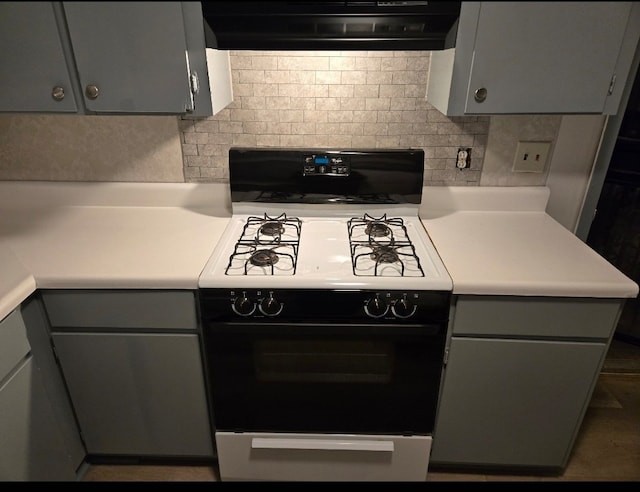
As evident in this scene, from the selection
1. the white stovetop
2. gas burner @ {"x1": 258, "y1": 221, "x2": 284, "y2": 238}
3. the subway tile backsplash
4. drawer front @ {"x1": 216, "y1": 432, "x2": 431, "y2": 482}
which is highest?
the subway tile backsplash

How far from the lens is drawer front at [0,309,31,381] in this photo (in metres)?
1.03

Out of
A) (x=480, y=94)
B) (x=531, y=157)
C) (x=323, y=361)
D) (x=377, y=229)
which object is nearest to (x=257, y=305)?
(x=323, y=361)

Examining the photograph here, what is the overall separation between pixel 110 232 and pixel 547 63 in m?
1.35

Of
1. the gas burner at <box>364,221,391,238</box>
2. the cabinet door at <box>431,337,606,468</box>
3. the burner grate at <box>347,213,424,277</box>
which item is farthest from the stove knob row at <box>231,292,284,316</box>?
the cabinet door at <box>431,337,606,468</box>

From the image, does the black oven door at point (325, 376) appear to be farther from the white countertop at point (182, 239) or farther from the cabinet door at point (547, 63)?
the cabinet door at point (547, 63)

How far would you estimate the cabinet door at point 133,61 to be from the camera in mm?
910

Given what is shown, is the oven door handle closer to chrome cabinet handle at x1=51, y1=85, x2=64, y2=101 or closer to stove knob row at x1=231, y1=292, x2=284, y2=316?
stove knob row at x1=231, y1=292, x2=284, y2=316

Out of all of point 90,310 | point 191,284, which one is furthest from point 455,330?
point 90,310

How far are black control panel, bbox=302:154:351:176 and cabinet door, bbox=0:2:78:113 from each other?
0.68m

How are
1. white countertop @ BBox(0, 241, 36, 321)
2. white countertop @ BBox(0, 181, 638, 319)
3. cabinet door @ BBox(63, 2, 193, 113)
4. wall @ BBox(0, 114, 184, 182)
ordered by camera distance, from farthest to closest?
1. wall @ BBox(0, 114, 184, 182)
2. white countertop @ BBox(0, 181, 638, 319)
3. white countertop @ BBox(0, 241, 36, 321)
4. cabinet door @ BBox(63, 2, 193, 113)

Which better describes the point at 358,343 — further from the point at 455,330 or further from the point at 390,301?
the point at 455,330

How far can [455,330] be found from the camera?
1.18 m

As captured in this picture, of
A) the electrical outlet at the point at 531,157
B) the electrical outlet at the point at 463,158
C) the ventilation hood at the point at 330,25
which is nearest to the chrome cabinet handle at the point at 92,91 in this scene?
the ventilation hood at the point at 330,25

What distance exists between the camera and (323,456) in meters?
1.33
